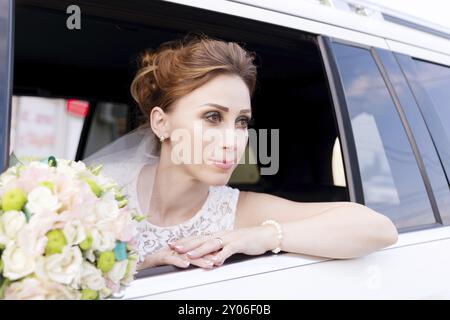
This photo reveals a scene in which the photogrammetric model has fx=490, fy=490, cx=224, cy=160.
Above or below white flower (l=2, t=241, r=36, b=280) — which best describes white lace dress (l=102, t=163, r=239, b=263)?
above

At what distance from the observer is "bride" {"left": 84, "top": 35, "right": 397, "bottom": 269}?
157cm

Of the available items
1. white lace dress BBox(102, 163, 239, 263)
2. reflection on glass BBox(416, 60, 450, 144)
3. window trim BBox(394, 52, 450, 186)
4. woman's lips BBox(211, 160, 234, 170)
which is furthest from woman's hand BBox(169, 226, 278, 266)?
reflection on glass BBox(416, 60, 450, 144)

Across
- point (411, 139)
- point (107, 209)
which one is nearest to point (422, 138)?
point (411, 139)

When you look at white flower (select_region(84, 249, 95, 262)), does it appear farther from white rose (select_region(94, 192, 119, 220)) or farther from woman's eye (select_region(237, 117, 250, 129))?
woman's eye (select_region(237, 117, 250, 129))

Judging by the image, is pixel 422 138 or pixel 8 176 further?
pixel 422 138

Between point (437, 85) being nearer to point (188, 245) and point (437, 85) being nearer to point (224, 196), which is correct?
point (224, 196)

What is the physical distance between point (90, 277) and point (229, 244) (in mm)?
561

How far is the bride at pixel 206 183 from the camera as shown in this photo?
157 centimetres

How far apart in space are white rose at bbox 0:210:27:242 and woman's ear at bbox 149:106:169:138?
1038 millimetres

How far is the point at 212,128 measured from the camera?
179cm

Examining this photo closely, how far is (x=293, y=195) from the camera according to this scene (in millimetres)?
3264

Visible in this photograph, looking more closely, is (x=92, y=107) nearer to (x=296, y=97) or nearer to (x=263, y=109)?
(x=263, y=109)

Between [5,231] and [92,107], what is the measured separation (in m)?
3.03

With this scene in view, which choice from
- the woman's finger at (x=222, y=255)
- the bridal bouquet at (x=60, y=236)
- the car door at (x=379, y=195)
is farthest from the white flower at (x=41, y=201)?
the woman's finger at (x=222, y=255)
